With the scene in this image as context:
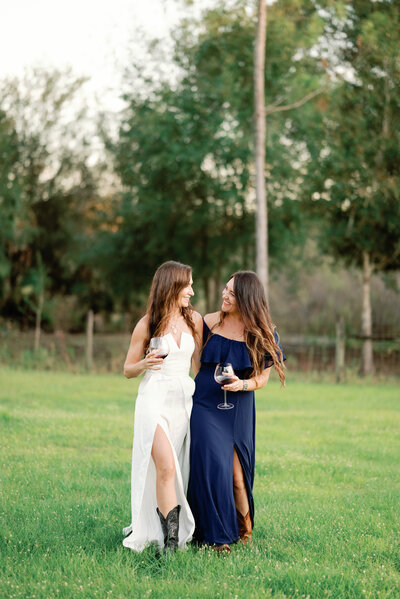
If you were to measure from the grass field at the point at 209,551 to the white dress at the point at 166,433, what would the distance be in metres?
0.22

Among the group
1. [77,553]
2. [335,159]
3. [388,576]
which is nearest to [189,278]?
[77,553]

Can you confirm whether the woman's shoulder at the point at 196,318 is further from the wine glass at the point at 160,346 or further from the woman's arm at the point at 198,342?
the wine glass at the point at 160,346

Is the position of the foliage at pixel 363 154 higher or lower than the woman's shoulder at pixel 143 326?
higher

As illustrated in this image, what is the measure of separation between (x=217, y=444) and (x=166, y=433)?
0.43 m

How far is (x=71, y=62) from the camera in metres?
31.9

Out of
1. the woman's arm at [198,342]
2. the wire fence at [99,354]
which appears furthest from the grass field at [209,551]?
the wire fence at [99,354]

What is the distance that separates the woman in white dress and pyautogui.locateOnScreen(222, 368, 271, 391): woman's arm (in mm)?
419

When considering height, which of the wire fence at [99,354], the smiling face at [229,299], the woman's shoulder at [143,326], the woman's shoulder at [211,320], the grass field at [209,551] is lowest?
the grass field at [209,551]

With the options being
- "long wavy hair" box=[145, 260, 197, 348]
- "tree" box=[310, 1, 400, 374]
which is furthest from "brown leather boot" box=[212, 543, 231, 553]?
"tree" box=[310, 1, 400, 374]

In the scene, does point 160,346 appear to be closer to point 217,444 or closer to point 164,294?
point 164,294

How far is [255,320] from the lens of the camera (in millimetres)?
5758

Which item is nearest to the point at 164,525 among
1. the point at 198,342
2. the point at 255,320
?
the point at 198,342

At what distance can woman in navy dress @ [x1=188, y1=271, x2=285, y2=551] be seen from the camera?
550 centimetres

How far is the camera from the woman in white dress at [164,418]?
5.32 meters
